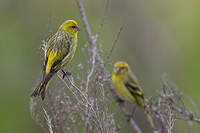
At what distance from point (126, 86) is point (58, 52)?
7.47 feet

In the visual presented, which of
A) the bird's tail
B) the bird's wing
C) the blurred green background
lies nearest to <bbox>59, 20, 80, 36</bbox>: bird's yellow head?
the bird's tail

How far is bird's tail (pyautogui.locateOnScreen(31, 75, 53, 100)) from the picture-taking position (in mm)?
4278

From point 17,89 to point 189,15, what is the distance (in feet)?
23.0

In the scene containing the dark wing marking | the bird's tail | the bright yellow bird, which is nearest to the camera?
the bird's tail

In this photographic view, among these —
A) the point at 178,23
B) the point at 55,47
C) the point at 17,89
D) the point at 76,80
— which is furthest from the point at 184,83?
the point at 76,80

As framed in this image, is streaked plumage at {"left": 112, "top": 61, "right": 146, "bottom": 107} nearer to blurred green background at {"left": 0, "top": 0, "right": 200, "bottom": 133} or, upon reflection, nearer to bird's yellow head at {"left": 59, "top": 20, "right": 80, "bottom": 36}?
bird's yellow head at {"left": 59, "top": 20, "right": 80, "bottom": 36}

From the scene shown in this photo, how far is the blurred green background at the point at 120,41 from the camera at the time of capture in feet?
32.9

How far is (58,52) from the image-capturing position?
5.01 meters

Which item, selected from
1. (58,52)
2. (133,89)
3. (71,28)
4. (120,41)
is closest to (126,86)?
(133,89)

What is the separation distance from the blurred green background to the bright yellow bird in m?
3.80

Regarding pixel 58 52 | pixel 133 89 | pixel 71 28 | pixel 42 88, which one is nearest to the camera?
pixel 42 88

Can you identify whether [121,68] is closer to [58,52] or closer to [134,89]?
[134,89]

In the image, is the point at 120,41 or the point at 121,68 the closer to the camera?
the point at 121,68

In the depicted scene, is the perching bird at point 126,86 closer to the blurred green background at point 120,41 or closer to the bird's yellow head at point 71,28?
the bird's yellow head at point 71,28
